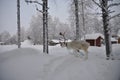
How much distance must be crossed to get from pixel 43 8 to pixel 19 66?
312 cm

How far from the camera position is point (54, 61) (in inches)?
130

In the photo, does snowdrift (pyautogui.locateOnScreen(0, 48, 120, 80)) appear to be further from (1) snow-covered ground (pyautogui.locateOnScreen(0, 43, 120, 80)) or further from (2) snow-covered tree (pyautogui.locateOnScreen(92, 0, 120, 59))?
(2) snow-covered tree (pyautogui.locateOnScreen(92, 0, 120, 59))

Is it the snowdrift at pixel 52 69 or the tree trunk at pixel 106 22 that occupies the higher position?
the tree trunk at pixel 106 22

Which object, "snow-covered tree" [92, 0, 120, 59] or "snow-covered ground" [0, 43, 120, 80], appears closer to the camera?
"snow-covered ground" [0, 43, 120, 80]

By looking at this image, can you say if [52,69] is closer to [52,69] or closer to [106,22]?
[52,69]

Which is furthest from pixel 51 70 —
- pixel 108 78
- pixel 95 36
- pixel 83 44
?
pixel 95 36

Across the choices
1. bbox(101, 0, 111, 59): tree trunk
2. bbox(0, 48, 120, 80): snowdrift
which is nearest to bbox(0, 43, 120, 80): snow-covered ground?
bbox(0, 48, 120, 80): snowdrift

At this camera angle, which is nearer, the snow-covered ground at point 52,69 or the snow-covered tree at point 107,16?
the snow-covered ground at point 52,69

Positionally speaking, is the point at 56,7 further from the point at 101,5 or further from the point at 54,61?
the point at 54,61

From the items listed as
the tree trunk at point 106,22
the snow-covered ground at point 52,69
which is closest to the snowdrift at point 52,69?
the snow-covered ground at point 52,69

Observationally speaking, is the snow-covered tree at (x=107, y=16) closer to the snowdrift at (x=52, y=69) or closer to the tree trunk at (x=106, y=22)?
the tree trunk at (x=106, y=22)

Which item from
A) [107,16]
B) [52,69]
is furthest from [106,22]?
[52,69]

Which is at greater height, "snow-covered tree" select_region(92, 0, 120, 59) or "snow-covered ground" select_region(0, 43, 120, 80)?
"snow-covered tree" select_region(92, 0, 120, 59)

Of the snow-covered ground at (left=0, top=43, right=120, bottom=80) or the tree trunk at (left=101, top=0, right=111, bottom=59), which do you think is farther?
the tree trunk at (left=101, top=0, right=111, bottom=59)
